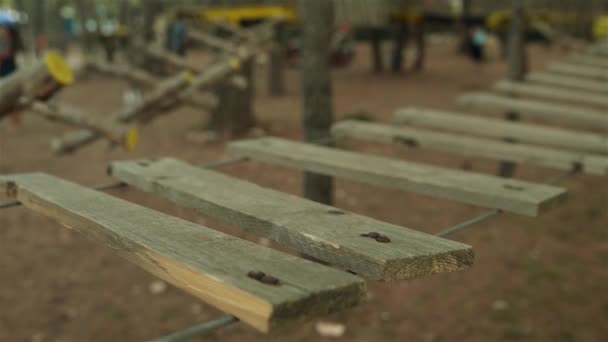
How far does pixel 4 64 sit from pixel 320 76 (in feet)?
13.9

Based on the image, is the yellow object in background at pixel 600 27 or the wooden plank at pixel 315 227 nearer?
the wooden plank at pixel 315 227

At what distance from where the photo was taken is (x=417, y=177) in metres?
2.43

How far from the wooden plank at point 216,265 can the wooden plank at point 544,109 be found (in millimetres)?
2685

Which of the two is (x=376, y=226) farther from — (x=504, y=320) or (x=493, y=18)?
(x=493, y=18)

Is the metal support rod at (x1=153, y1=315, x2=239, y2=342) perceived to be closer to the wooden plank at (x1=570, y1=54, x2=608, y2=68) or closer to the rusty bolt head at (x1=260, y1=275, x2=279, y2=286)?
the rusty bolt head at (x1=260, y1=275, x2=279, y2=286)

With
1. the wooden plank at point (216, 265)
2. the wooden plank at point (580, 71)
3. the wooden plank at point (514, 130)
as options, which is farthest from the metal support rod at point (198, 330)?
the wooden plank at point (580, 71)

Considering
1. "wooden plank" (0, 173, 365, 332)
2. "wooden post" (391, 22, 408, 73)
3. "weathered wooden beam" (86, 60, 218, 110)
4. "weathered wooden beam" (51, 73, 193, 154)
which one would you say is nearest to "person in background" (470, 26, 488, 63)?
"wooden post" (391, 22, 408, 73)

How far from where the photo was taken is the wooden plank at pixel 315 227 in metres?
1.51

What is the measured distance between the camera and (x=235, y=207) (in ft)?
6.31

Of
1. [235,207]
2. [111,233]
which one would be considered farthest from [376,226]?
[111,233]

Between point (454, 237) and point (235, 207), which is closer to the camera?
point (235, 207)

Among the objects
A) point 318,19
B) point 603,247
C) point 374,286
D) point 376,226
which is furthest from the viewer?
point 603,247

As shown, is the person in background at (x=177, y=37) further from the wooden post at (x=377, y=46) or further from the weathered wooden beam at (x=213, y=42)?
the wooden post at (x=377, y=46)

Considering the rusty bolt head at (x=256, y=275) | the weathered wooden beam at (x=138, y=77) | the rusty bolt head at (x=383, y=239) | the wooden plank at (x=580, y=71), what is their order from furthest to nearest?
the weathered wooden beam at (x=138, y=77) → the wooden plank at (x=580, y=71) → the rusty bolt head at (x=383, y=239) → the rusty bolt head at (x=256, y=275)
